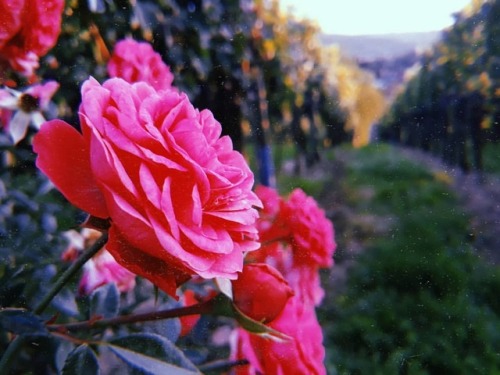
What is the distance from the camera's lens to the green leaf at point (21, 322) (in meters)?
0.34

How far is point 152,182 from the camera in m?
0.25

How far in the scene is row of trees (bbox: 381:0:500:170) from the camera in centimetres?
527

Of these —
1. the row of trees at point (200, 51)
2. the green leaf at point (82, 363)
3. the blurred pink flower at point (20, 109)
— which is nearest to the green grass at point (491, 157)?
the row of trees at point (200, 51)

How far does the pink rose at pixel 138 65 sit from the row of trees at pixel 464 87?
5.02m

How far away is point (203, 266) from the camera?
0.84ft

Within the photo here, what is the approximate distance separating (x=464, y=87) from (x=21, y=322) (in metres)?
6.52

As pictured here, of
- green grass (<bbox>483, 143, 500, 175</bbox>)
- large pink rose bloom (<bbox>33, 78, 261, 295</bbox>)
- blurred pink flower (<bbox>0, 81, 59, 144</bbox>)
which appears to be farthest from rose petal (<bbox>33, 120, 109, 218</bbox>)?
green grass (<bbox>483, 143, 500, 175</bbox>)

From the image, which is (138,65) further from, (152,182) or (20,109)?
(152,182)

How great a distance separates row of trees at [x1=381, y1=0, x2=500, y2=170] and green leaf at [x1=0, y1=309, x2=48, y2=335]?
5.37 meters

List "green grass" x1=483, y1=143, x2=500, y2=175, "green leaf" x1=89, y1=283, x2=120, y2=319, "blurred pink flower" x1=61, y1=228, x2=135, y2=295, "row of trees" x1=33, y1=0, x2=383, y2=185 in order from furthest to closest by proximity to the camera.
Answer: "green grass" x1=483, y1=143, x2=500, y2=175
"row of trees" x1=33, y1=0, x2=383, y2=185
"blurred pink flower" x1=61, y1=228, x2=135, y2=295
"green leaf" x1=89, y1=283, x2=120, y2=319

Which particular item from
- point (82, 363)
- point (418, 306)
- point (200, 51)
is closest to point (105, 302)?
point (82, 363)

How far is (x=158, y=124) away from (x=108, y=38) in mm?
721

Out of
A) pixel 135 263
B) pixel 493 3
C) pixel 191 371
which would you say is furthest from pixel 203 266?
pixel 493 3

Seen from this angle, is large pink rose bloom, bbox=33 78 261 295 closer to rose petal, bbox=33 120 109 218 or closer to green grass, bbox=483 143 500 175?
rose petal, bbox=33 120 109 218
